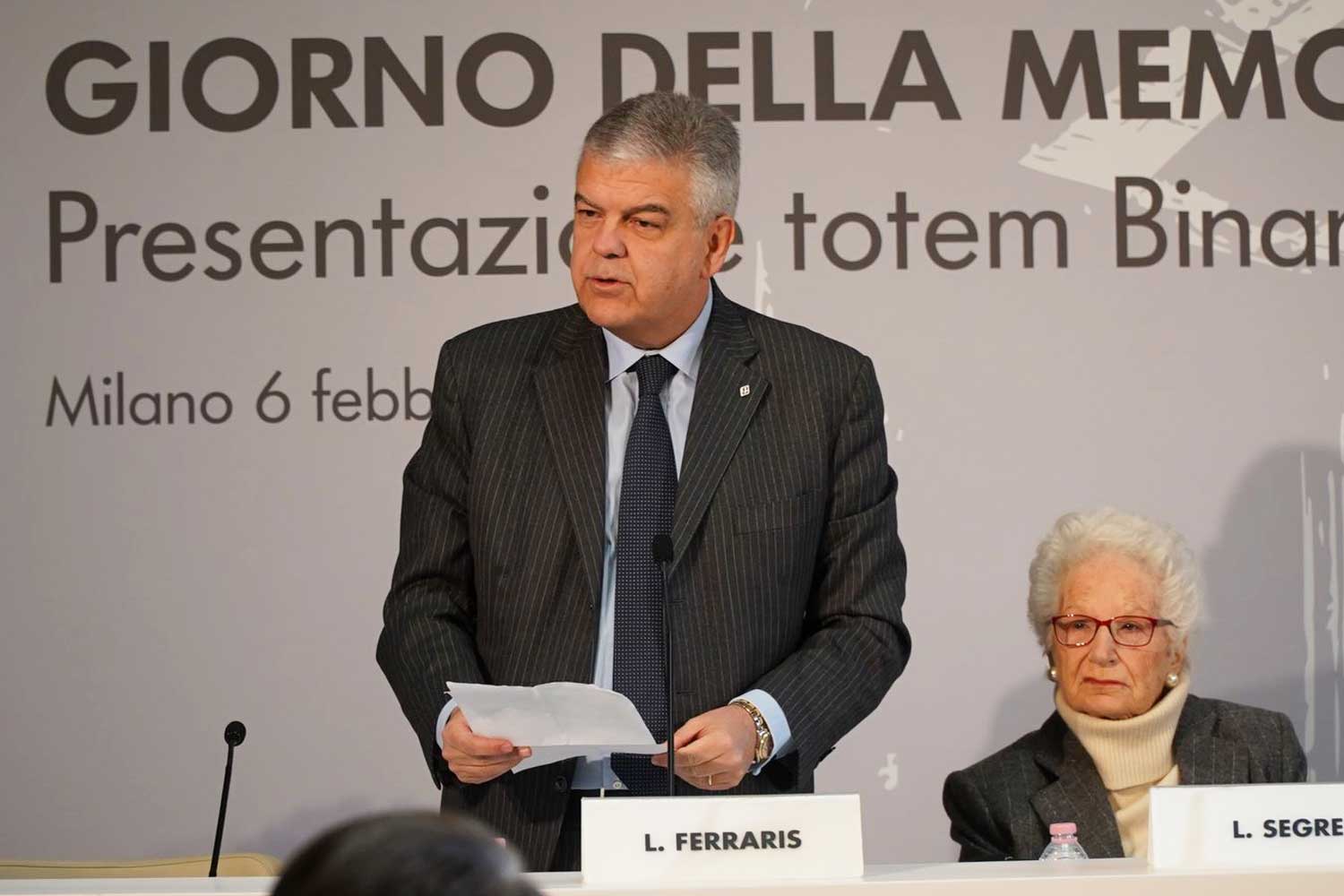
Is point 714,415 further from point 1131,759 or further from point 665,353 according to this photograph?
point 1131,759

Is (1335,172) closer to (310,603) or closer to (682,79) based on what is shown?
(682,79)

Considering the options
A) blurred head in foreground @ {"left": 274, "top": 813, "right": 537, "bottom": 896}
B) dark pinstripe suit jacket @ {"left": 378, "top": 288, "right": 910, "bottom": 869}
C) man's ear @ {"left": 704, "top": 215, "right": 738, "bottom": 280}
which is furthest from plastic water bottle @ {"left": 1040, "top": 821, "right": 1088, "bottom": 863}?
blurred head in foreground @ {"left": 274, "top": 813, "right": 537, "bottom": 896}

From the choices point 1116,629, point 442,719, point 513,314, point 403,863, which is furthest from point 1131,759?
point 403,863

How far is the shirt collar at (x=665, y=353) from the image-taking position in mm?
2777

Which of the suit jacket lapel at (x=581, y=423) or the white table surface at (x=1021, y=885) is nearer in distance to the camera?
the white table surface at (x=1021, y=885)

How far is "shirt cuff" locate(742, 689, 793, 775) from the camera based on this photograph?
249 centimetres

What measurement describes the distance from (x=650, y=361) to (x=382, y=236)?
1.80 meters

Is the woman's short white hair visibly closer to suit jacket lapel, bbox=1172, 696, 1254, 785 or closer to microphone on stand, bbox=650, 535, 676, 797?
suit jacket lapel, bbox=1172, 696, 1254, 785

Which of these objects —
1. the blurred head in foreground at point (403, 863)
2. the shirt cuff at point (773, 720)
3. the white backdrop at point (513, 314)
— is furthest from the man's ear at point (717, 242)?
the blurred head in foreground at point (403, 863)

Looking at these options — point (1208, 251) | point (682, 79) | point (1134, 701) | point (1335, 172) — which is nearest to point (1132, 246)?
point (1208, 251)

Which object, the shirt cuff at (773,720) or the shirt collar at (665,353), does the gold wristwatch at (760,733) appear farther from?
the shirt collar at (665,353)

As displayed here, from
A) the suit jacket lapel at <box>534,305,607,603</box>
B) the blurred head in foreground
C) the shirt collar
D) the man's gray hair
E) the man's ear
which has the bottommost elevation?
the blurred head in foreground

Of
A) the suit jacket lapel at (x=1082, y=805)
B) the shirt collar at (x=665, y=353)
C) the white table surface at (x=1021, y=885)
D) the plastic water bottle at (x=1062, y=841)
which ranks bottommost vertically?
the suit jacket lapel at (x=1082, y=805)

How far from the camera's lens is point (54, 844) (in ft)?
14.1
